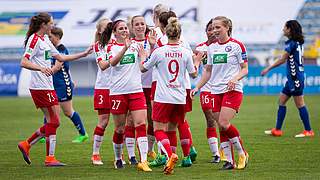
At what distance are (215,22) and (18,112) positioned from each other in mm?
14439

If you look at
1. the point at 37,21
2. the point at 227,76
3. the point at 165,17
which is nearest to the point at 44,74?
the point at 37,21

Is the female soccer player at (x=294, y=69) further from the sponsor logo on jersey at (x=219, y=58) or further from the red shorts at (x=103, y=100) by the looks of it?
the sponsor logo on jersey at (x=219, y=58)

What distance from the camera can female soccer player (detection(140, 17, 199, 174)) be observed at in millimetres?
12008

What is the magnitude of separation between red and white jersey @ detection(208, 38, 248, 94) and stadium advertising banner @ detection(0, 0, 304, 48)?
33.7 metres

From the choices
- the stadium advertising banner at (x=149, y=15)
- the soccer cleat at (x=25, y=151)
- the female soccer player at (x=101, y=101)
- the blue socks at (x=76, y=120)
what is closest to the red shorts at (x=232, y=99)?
the female soccer player at (x=101, y=101)

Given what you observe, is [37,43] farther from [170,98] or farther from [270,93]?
[270,93]

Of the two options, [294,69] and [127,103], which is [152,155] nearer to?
[127,103]

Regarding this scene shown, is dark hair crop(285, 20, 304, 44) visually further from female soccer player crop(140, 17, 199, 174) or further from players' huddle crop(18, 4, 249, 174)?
female soccer player crop(140, 17, 199, 174)

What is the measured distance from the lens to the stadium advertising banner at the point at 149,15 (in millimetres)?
46594

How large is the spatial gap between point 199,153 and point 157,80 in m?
2.89

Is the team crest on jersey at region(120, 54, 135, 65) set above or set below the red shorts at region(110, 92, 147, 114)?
above

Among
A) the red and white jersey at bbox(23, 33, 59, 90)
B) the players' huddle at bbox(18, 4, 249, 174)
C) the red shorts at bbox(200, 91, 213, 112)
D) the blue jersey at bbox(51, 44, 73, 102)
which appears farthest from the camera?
the blue jersey at bbox(51, 44, 73, 102)

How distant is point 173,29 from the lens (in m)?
11.9

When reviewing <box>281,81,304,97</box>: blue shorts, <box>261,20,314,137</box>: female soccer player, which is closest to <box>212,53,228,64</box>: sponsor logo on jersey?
<box>261,20,314,137</box>: female soccer player
